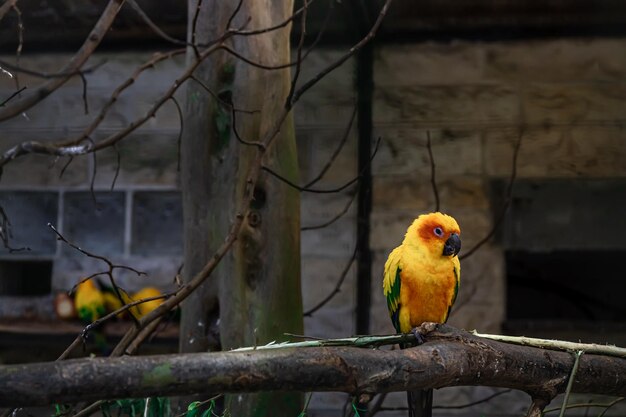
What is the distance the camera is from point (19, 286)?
4.24m

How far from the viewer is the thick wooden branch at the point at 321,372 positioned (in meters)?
1.33

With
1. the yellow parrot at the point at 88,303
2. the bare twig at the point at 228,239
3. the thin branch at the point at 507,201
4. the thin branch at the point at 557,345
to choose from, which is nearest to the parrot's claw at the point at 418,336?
the thin branch at the point at 557,345

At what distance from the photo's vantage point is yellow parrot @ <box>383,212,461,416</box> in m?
2.60

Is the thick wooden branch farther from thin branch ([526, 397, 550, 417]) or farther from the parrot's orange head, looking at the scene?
the parrot's orange head

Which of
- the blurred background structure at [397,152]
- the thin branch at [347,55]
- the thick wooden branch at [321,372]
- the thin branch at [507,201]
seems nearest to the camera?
the thick wooden branch at [321,372]

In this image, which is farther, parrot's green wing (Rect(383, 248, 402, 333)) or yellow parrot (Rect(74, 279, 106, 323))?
yellow parrot (Rect(74, 279, 106, 323))

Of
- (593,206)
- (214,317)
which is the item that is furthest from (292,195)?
(593,206)

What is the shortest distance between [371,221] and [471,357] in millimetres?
2095

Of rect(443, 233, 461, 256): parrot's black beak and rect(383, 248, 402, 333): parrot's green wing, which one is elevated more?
rect(443, 233, 461, 256): parrot's black beak

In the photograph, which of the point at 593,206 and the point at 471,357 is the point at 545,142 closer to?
the point at 593,206

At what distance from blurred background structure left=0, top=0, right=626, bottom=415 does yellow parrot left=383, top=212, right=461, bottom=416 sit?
1.04 meters

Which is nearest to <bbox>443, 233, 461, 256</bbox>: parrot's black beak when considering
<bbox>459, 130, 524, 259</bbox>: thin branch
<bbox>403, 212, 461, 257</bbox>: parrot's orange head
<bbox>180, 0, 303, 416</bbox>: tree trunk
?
<bbox>403, 212, 461, 257</bbox>: parrot's orange head

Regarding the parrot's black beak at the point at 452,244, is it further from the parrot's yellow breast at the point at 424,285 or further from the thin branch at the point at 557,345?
the thin branch at the point at 557,345

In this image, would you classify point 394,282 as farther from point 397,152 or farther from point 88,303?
point 88,303
